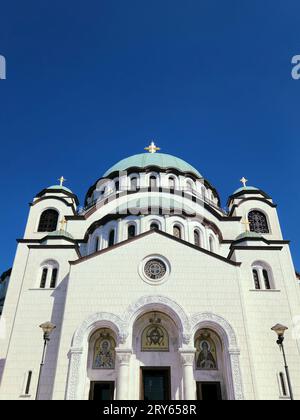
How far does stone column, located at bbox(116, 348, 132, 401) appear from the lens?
599 inches

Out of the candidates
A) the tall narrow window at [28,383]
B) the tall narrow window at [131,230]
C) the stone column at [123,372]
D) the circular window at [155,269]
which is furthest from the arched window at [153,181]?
the tall narrow window at [28,383]

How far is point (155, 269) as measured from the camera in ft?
61.0

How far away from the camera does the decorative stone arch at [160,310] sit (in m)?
16.7

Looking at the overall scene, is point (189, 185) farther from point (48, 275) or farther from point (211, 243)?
point (48, 275)

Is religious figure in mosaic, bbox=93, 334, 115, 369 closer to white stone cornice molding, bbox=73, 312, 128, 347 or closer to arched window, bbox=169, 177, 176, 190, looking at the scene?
white stone cornice molding, bbox=73, 312, 128, 347

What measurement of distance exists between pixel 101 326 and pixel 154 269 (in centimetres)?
400

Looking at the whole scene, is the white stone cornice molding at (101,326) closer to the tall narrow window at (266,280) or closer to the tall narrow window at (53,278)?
the tall narrow window at (53,278)

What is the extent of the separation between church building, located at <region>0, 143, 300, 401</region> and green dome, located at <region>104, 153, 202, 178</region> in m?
12.1

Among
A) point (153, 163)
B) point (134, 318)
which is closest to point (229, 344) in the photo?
point (134, 318)

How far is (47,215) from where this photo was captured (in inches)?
1054

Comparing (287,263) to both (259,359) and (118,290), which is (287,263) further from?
(118,290)

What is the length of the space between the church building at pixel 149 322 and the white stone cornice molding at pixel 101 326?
0.05m
